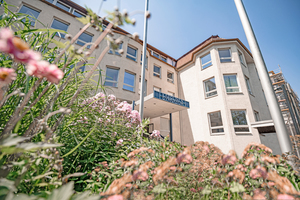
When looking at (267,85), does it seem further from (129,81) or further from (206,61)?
(206,61)

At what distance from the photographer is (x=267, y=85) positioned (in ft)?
6.64

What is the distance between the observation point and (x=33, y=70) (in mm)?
564

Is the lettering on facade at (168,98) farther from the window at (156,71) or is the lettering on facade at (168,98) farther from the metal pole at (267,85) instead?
the metal pole at (267,85)

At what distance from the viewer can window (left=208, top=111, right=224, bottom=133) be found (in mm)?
9375

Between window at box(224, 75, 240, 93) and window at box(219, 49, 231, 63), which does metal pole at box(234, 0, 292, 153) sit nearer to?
window at box(224, 75, 240, 93)

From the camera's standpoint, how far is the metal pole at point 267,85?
5.60 ft

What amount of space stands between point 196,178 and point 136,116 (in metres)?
2.45

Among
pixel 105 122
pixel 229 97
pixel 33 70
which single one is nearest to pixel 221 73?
pixel 229 97

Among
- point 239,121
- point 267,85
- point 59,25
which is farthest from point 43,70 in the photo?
point 59,25

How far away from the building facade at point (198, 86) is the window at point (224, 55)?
78mm

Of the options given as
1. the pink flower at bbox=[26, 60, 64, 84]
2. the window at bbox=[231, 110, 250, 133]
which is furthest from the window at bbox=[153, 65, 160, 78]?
the pink flower at bbox=[26, 60, 64, 84]

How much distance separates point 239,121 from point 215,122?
1.53 m

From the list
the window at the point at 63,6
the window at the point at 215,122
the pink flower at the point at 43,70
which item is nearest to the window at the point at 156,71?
the window at the point at 215,122

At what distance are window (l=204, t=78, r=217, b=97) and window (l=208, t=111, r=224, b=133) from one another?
5.71 ft
